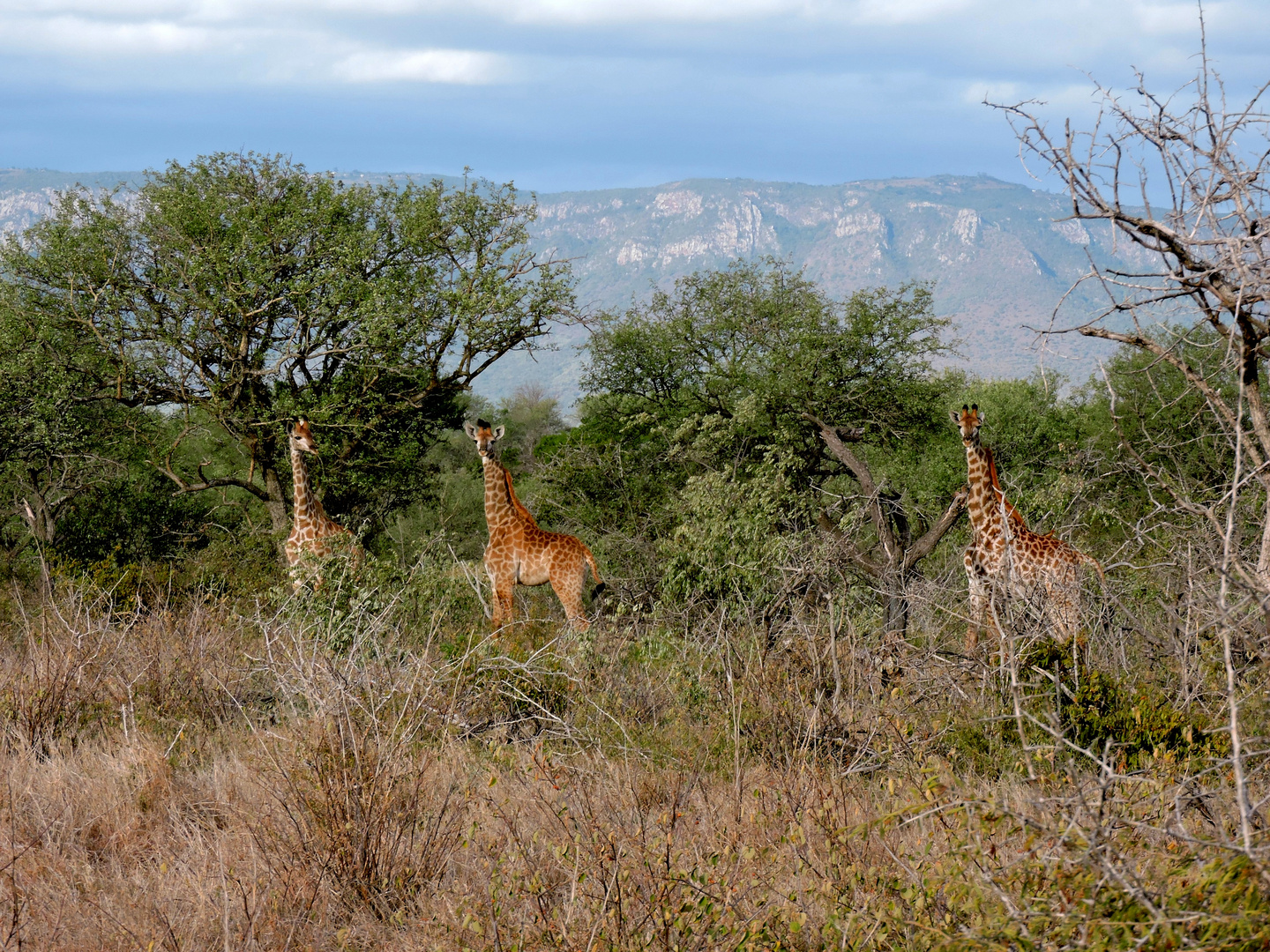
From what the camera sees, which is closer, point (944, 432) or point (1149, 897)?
point (1149, 897)

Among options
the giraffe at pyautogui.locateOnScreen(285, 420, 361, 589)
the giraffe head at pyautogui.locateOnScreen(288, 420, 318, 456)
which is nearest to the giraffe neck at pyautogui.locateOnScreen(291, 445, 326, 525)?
the giraffe at pyautogui.locateOnScreen(285, 420, 361, 589)

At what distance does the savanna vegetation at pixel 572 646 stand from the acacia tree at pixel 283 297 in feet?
0.29

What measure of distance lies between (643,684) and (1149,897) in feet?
16.0

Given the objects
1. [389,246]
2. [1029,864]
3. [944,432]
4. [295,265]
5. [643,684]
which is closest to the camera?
[1029,864]

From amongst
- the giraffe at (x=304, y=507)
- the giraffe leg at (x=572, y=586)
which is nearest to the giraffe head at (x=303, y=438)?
the giraffe at (x=304, y=507)

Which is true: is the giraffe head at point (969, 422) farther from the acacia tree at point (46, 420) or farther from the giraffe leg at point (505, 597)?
the acacia tree at point (46, 420)

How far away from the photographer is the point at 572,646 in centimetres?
771

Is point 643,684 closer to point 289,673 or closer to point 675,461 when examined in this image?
point 289,673

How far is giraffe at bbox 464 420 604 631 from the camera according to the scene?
1064cm

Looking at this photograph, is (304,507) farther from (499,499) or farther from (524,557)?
(524,557)

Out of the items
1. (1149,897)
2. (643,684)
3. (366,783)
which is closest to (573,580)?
(643,684)

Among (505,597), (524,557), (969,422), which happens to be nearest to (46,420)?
(505,597)

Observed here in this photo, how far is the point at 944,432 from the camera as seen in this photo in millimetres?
19219

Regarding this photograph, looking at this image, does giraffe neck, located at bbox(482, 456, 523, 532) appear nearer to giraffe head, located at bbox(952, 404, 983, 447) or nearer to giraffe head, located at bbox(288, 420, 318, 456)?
giraffe head, located at bbox(288, 420, 318, 456)
